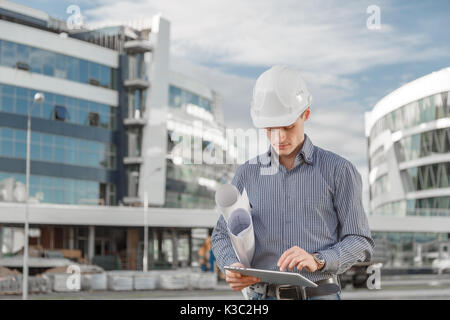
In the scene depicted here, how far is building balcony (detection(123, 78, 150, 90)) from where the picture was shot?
58.1 m

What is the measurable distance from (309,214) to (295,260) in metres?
0.41

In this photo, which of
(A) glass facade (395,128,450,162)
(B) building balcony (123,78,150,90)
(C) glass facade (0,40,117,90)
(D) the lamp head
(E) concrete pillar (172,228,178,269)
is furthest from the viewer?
(A) glass facade (395,128,450,162)

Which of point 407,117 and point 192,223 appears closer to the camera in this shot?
point 192,223

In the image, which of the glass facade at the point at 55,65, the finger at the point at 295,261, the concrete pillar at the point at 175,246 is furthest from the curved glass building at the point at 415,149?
the finger at the point at 295,261

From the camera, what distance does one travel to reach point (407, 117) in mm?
62844

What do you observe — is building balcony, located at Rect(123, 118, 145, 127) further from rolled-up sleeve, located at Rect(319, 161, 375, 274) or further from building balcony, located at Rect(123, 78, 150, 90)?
rolled-up sleeve, located at Rect(319, 161, 375, 274)

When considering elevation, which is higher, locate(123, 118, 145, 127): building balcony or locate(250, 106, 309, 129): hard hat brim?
locate(123, 118, 145, 127): building balcony

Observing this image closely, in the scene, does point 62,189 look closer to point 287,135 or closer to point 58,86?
point 58,86

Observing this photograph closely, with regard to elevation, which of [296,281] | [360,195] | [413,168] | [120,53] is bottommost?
[296,281]

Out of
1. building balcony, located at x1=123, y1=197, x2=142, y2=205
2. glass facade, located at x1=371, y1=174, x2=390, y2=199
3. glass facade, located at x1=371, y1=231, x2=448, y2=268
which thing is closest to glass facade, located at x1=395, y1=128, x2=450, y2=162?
glass facade, located at x1=371, y1=174, x2=390, y2=199

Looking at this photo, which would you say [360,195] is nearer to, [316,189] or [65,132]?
[316,189]

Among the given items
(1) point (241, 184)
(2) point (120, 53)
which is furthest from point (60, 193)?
(1) point (241, 184)

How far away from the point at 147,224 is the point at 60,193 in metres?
6.11

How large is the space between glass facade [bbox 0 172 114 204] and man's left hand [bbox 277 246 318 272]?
4781 centimetres
